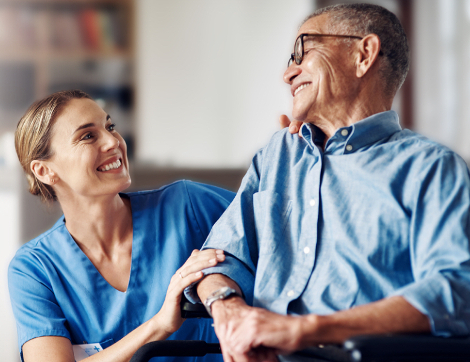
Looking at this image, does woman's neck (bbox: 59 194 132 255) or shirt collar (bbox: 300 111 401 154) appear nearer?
shirt collar (bbox: 300 111 401 154)

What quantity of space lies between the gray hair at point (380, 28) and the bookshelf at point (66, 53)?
3.05 meters

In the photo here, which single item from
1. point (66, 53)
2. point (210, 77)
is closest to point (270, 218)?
point (210, 77)

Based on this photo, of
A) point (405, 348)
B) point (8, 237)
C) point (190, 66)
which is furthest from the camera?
point (190, 66)

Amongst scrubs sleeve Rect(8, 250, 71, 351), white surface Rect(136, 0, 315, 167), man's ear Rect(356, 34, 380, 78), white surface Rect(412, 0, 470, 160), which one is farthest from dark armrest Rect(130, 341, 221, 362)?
white surface Rect(412, 0, 470, 160)

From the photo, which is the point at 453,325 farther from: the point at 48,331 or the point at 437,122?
the point at 437,122

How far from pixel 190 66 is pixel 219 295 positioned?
11.1 ft

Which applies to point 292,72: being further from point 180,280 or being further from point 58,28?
point 58,28

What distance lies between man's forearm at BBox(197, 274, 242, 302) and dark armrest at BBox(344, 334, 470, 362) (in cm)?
34

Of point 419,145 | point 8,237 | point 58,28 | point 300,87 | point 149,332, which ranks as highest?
point 58,28

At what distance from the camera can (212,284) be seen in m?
1.00

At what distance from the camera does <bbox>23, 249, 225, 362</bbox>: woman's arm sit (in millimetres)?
1051

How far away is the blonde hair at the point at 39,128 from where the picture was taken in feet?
4.36

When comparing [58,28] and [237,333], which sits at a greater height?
[58,28]

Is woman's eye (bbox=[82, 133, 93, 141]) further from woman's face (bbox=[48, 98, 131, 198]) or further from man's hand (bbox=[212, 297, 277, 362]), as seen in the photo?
man's hand (bbox=[212, 297, 277, 362])
